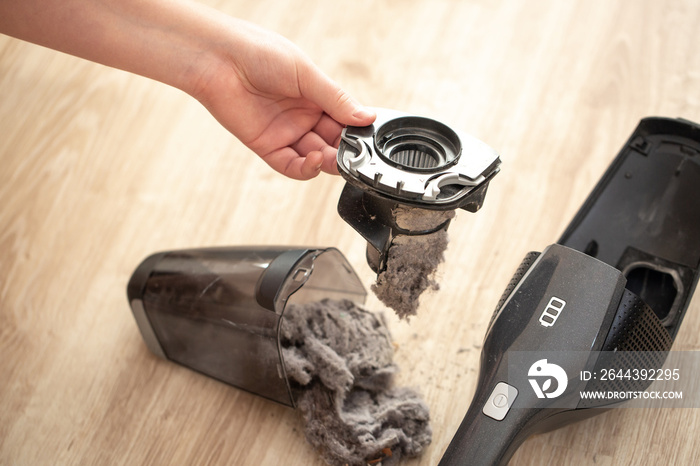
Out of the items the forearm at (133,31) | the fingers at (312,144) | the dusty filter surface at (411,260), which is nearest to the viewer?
the dusty filter surface at (411,260)

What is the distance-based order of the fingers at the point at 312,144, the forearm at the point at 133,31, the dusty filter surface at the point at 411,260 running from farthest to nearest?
the fingers at the point at 312,144 → the forearm at the point at 133,31 → the dusty filter surface at the point at 411,260

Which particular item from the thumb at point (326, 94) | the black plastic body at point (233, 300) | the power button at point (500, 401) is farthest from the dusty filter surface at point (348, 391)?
the thumb at point (326, 94)

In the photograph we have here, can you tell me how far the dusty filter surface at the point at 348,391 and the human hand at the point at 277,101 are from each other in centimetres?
19

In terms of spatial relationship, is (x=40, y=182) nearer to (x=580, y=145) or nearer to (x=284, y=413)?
(x=284, y=413)

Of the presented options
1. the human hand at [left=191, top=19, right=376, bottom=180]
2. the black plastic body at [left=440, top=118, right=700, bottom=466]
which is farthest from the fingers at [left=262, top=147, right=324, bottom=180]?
the black plastic body at [left=440, top=118, right=700, bottom=466]

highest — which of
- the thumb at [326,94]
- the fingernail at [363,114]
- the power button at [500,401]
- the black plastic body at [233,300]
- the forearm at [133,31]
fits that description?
the fingernail at [363,114]

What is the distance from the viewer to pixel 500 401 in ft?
2.12

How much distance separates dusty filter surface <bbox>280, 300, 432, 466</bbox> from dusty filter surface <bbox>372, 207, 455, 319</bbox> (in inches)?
4.0

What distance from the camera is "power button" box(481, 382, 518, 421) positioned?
64 cm

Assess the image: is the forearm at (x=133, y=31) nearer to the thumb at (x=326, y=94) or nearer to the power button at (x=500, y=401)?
the thumb at (x=326, y=94)

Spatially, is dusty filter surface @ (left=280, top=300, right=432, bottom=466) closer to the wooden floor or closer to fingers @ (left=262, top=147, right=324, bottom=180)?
the wooden floor

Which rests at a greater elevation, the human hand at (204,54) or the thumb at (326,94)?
the thumb at (326,94)

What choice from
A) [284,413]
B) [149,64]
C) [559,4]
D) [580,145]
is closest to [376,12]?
[559,4]

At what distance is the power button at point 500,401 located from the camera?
641 mm
